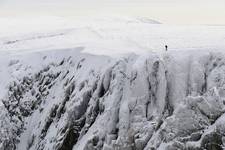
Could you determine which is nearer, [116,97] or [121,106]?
[121,106]

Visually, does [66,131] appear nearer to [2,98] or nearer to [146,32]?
[2,98]

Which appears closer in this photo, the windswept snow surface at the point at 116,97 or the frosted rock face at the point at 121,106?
the frosted rock face at the point at 121,106

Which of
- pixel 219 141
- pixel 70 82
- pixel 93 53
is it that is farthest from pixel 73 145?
pixel 219 141

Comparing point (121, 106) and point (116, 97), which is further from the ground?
point (116, 97)

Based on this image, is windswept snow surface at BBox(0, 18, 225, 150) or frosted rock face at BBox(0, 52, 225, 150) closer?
frosted rock face at BBox(0, 52, 225, 150)
